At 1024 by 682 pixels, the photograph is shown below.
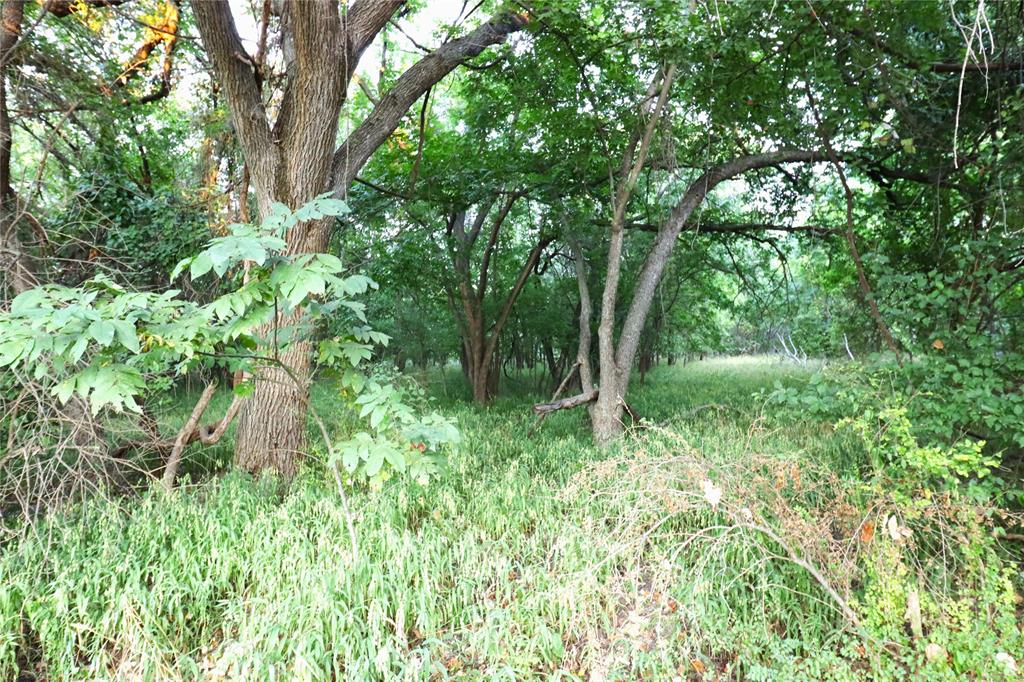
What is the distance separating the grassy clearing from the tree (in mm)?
815

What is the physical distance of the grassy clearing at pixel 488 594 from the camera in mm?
2381

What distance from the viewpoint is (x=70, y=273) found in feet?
15.4

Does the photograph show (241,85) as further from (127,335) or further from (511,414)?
(511,414)

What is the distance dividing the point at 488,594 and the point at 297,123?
370 centimetres

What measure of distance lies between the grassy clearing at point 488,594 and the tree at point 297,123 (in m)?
0.81

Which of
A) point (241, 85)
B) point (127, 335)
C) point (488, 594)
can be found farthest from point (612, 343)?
point (127, 335)

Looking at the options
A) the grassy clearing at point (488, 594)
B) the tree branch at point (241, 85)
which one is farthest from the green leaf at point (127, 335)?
the tree branch at point (241, 85)

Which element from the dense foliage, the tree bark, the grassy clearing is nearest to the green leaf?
the dense foliage

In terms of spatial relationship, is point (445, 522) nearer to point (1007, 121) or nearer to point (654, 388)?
point (1007, 121)

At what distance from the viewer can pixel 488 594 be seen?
9.44 feet

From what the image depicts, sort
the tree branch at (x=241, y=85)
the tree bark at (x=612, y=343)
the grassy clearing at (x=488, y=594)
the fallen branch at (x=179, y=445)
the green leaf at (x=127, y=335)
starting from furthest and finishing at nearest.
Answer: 1. the tree bark at (x=612, y=343)
2. the fallen branch at (x=179, y=445)
3. the tree branch at (x=241, y=85)
4. the grassy clearing at (x=488, y=594)
5. the green leaf at (x=127, y=335)

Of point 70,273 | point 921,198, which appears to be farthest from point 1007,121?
point 70,273

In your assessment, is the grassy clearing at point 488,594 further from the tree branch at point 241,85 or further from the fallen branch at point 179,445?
the tree branch at point 241,85

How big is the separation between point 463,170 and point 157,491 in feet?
18.1
